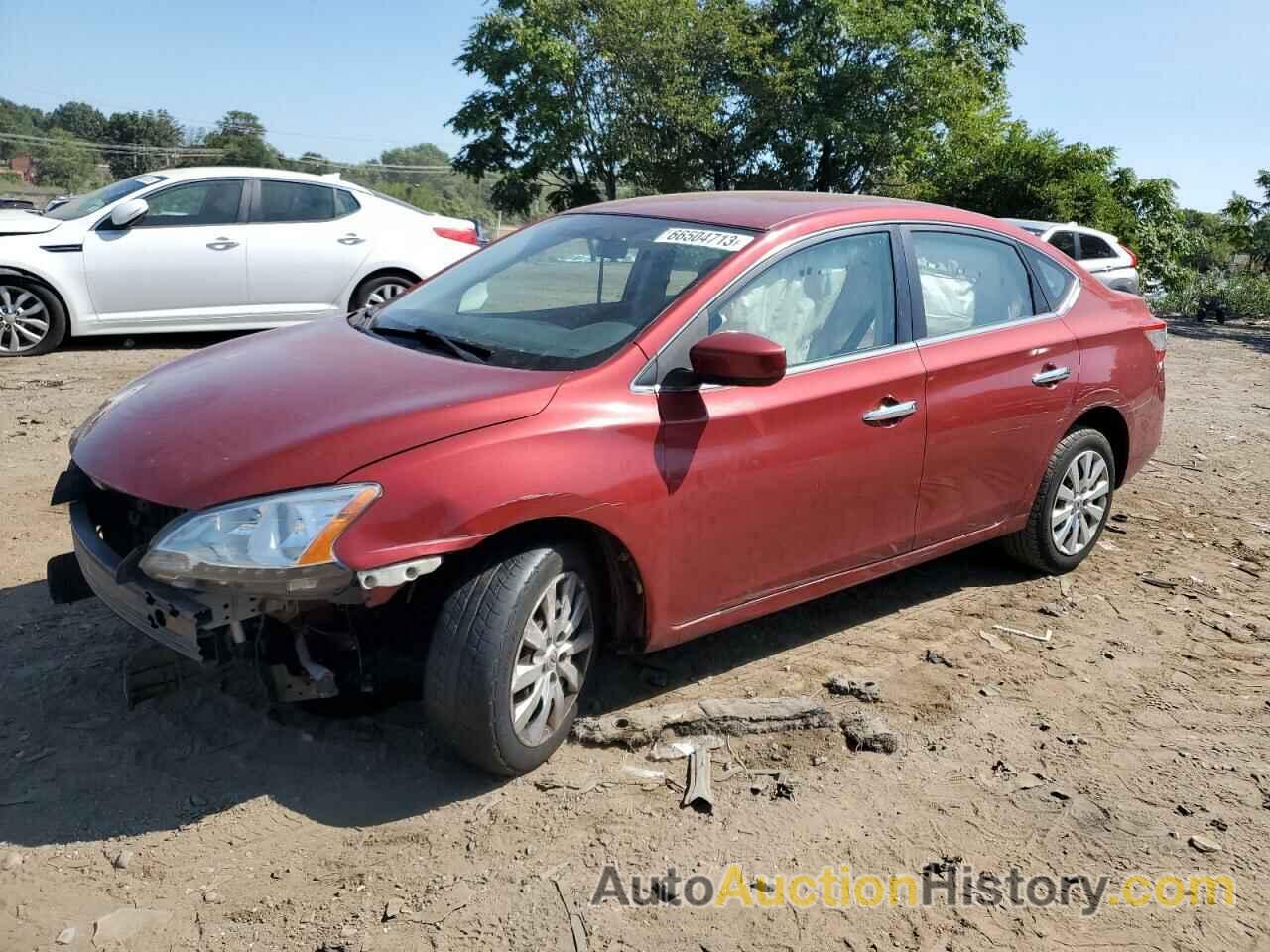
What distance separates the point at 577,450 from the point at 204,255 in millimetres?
7326

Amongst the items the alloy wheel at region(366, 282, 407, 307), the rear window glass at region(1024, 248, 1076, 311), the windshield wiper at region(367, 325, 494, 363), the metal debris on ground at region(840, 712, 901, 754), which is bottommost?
the metal debris on ground at region(840, 712, 901, 754)

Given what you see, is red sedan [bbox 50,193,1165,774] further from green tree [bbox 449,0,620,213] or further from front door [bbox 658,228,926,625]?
green tree [bbox 449,0,620,213]

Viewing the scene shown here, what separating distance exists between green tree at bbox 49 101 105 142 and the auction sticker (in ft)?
279

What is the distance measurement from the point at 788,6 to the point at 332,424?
34107mm

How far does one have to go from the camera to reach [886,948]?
9.09 ft

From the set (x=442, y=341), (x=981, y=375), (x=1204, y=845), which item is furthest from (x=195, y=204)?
(x=1204, y=845)

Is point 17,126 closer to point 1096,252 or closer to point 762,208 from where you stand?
point 1096,252

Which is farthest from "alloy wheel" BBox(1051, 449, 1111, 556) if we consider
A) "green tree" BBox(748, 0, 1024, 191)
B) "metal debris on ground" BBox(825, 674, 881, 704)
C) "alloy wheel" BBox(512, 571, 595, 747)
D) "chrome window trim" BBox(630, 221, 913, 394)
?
"green tree" BBox(748, 0, 1024, 191)

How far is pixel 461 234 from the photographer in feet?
35.2

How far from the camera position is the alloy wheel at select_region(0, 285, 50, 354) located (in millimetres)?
8992

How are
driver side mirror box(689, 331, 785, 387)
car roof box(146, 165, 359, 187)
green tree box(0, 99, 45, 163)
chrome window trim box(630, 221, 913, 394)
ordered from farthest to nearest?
green tree box(0, 99, 45, 163)
car roof box(146, 165, 359, 187)
chrome window trim box(630, 221, 913, 394)
driver side mirror box(689, 331, 785, 387)

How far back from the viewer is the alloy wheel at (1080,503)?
5.08m

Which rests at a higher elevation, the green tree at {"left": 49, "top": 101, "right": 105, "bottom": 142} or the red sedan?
the green tree at {"left": 49, "top": 101, "right": 105, "bottom": 142}

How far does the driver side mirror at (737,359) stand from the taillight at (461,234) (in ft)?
24.6
